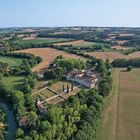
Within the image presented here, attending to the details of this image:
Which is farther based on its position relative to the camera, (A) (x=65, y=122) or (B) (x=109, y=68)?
(B) (x=109, y=68)

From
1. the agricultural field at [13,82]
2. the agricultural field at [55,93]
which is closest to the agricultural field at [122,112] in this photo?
the agricultural field at [55,93]

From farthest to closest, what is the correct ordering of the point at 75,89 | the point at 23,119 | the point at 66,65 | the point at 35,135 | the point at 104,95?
the point at 66,65 < the point at 75,89 < the point at 104,95 < the point at 23,119 < the point at 35,135

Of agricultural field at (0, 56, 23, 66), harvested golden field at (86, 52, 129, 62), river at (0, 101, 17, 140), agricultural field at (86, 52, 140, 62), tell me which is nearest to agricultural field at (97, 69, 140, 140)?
river at (0, 101, 17, 140)

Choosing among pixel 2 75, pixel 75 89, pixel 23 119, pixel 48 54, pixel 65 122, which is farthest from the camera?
pixel 48 54

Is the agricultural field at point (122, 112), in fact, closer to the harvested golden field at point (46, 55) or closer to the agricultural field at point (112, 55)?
the harvested golden field at point (46, 55)

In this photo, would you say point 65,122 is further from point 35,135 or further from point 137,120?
point 137,120

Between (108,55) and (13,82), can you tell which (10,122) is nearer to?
(13,82)

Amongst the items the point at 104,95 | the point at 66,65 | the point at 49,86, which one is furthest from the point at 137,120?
the point at 66,65
